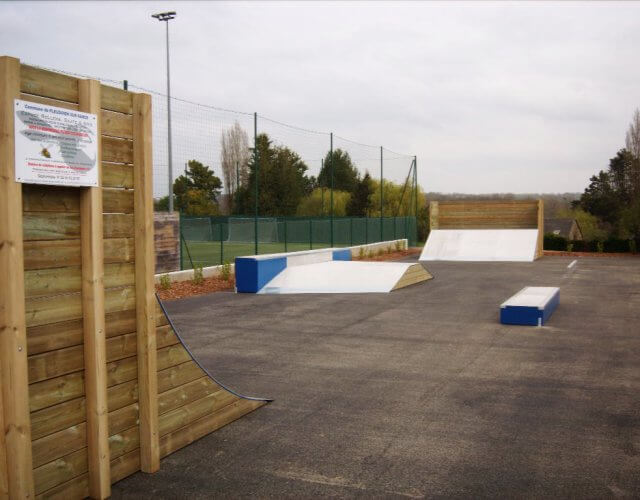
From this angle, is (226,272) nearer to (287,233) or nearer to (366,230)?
(366,230)

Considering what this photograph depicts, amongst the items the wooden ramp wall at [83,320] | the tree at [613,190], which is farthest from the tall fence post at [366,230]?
the tree at [613,190]

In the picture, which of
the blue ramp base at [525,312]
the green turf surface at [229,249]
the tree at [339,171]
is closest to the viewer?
the blue ramp base at [525,312]

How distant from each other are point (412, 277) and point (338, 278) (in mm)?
1972

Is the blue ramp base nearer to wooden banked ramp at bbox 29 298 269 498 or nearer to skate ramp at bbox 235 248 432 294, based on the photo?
skate ramp at bbox 235 248 432 294

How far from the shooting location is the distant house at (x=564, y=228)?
56.1 m

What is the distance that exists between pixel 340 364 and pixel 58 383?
4.18m

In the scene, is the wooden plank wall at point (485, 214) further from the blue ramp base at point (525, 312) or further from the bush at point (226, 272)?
the blue ramp base at point (525, 312)

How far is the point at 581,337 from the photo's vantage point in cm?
908

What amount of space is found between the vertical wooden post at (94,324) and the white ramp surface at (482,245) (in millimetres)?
21157

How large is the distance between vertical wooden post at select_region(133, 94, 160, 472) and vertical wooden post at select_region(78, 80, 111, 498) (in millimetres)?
364

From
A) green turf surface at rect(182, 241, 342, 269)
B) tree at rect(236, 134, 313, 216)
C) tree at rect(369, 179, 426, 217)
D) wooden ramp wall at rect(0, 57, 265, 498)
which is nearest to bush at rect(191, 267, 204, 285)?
green turf surface at rect(182, 241, 342, 269)

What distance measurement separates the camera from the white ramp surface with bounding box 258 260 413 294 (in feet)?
47.3

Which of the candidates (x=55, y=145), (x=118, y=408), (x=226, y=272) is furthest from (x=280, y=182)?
(x=55, y=145)

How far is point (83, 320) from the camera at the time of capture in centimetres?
387
